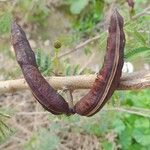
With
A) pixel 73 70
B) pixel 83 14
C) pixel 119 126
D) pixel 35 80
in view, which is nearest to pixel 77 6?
pixel 83 14

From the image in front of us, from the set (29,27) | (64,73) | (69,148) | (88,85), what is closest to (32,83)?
(88,85)

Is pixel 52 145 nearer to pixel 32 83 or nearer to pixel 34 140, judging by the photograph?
pixel 34 140

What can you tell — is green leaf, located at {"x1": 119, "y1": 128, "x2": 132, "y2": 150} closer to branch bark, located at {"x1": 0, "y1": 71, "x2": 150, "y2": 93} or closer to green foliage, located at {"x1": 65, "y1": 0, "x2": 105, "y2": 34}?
green foliage, located at {"x1": 65, "y1": 0, "x2": 105, "y2": 34}

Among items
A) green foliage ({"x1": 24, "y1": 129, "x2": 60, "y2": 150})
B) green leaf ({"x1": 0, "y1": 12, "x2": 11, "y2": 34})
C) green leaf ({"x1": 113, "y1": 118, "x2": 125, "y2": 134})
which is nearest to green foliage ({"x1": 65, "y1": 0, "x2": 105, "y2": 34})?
green leaf ({"x1": 113, "y1": 118, "x2": 125, "y2": 134})

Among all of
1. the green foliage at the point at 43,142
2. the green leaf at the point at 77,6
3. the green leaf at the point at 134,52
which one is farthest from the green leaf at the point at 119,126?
the green leaf at the point at 134,52

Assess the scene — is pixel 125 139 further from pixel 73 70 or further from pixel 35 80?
pixel 35 80

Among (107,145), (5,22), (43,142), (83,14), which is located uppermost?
(83,14)

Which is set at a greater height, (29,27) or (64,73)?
(29,27)
